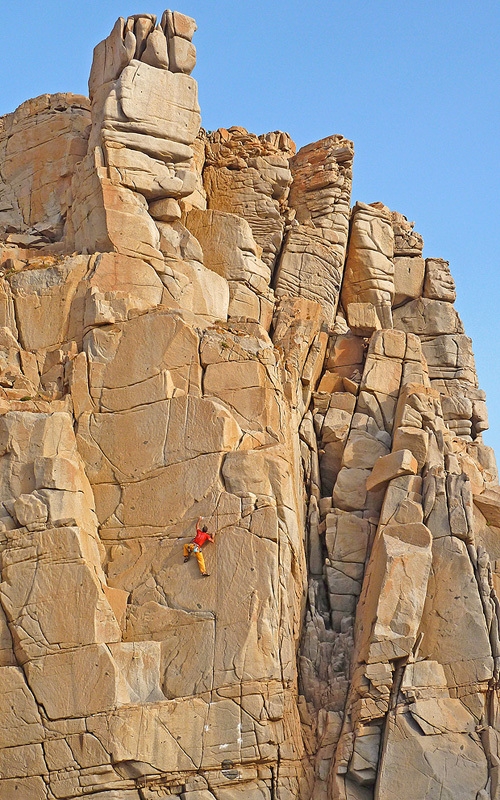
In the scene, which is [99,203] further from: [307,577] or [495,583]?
[495,583]

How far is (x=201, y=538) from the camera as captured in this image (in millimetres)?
32688

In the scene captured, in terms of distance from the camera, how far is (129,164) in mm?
39000

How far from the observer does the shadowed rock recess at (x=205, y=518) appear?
31.2 meters

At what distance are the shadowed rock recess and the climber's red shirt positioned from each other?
0.17 metres

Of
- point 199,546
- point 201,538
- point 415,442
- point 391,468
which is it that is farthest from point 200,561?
point 415,442

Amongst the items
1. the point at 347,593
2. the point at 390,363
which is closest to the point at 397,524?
the point at 347,593

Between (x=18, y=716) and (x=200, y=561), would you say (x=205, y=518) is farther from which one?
(x=18, y=716)

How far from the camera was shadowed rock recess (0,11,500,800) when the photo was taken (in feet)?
102

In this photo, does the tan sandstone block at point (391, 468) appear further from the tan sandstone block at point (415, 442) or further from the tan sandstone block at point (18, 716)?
the tan sandstone block at point (18, 716)

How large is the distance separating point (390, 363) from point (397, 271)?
7.55 metres

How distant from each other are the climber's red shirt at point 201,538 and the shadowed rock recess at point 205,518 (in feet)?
0.57

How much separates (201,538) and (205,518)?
0.52m

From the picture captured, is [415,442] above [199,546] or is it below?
above

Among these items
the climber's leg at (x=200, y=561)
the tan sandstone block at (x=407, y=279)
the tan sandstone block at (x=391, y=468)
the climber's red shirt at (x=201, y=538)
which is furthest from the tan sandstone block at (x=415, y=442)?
the tan sandstone block at (x=407, y=279)
